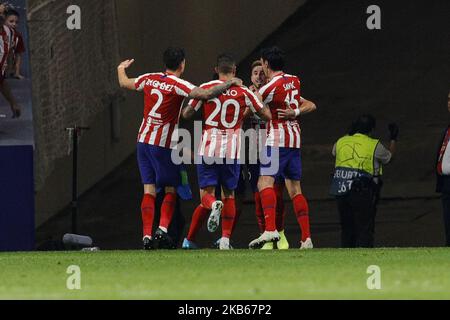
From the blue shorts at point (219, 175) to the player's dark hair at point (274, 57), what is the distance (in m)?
0.98

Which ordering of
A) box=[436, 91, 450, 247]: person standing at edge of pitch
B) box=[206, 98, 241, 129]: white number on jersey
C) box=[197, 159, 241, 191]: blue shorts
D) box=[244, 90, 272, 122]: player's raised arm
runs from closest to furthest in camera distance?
box=[244, 90, 272, 122]: player's raised arm → box=[206, 98, 241, 129]: white number on jersey → box=[197, 159, 241, 191]: blue shorts → box=[436, 91, 450, 247]: person standing at edge of pitch

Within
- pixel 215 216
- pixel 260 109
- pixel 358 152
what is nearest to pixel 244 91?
pixel 260 109

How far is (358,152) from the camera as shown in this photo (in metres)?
19.2

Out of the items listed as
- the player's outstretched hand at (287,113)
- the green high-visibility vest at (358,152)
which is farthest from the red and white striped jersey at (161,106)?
the green high-visibility vest at (358,152)

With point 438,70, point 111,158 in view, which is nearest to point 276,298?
point 111,158

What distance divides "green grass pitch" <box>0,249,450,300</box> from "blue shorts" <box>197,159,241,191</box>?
0.97 metres

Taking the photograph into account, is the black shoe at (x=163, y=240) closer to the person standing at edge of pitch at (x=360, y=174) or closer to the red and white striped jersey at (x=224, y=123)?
the red and white striped jersey at (x=224, y=123)

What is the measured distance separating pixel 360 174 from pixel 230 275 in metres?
5.88

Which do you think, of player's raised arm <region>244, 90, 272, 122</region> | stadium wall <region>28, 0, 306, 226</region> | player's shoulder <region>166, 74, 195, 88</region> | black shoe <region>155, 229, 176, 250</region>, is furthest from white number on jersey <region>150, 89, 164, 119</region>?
stadium wall <region>28, 0, 306, 226</region>

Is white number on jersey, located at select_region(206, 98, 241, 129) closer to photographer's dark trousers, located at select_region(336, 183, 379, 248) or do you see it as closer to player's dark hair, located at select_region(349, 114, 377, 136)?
player's dark hair, located at select_region(349, 114, 377, 136)

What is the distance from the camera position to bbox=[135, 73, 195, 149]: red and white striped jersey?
17.4m

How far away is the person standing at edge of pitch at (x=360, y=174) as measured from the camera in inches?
760

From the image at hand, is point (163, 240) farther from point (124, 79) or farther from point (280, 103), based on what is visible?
point (280, 103)

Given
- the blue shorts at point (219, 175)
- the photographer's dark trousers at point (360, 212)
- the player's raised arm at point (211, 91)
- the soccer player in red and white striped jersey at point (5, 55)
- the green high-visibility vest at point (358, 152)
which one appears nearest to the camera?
the player's raised arm at point (211, 91)
